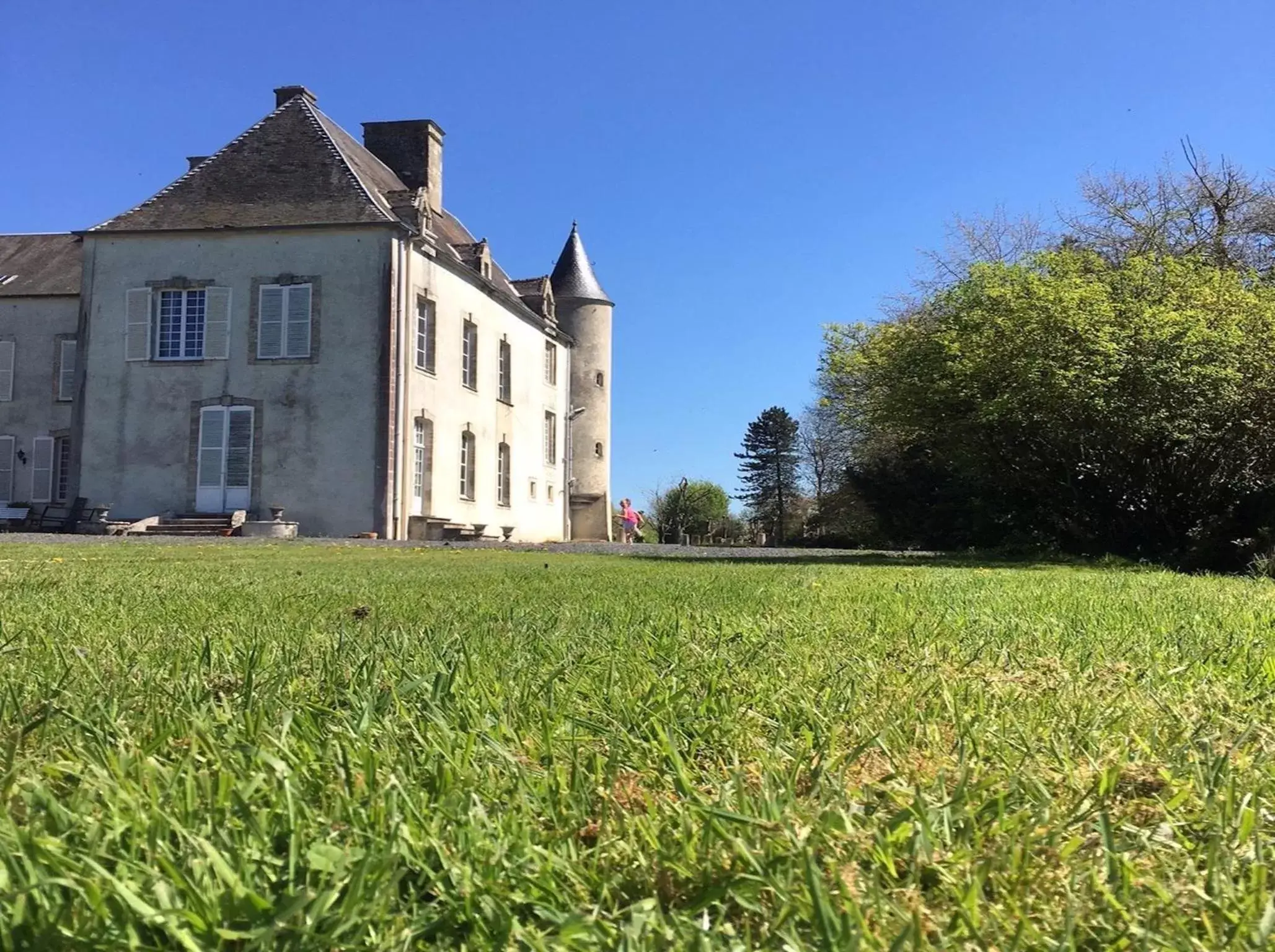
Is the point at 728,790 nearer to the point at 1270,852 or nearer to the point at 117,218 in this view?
the point at 1270,852

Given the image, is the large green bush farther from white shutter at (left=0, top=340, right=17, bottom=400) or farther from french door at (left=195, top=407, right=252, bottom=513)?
white shutter at (left=0, top=340, right=17, bottom=400)

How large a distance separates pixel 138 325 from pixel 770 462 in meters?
58.3

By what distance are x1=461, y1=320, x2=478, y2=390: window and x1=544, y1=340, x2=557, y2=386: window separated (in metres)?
6.22

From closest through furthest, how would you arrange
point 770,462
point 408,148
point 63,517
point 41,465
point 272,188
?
point 272,188, point 63,517, point 41,465, point 408,148, point 770,462

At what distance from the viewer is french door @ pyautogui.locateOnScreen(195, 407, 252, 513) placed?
958 inches

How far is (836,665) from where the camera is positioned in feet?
9.44

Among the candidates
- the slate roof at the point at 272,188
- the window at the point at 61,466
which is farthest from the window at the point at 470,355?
the window at the point at 61,466

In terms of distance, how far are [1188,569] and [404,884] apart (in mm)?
15478

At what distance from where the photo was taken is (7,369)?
2933 cm

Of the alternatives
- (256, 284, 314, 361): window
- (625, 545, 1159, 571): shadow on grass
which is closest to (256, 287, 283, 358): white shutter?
(256, 284, 314, 361): window

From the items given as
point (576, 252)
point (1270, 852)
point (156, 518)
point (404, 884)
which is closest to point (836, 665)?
point (1270, 852)

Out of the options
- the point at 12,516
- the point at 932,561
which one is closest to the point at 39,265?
the point at 12,516

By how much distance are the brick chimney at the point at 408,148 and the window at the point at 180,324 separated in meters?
7.87

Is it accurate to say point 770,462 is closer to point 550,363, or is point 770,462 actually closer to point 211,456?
point 550,363
